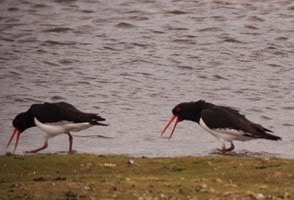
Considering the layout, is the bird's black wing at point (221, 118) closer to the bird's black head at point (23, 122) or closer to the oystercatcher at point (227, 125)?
the oystercatcher at point (227, 125)

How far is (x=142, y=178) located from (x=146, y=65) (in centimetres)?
1013

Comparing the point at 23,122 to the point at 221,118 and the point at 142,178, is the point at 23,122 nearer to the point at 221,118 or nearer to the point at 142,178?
the point at 221,118

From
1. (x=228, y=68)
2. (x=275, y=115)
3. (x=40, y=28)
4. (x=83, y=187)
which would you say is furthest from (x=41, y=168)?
(x=40, y=28)

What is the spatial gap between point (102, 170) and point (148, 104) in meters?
6.08

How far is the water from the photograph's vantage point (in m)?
15.9

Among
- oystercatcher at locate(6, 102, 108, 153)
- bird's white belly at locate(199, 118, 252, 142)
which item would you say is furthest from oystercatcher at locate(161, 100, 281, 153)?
oystercatcher at locate(6, 102, 108, 153)

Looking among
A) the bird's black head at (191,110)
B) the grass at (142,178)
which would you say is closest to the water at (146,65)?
the bird's black head at (191,110)

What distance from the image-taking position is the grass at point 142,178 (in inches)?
388

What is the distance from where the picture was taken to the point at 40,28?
24.5 meters

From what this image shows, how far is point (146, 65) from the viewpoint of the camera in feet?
68.4

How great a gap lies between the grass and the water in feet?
7.94

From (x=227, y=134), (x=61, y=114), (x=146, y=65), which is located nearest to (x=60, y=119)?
(x=61, y=114)

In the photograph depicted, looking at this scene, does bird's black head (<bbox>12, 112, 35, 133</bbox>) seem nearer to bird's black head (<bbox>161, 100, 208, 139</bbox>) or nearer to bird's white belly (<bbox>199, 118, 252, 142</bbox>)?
bird's black head (<bbox>161, 100, 208, 139</bbox>)

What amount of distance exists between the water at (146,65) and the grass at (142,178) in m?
2.42
